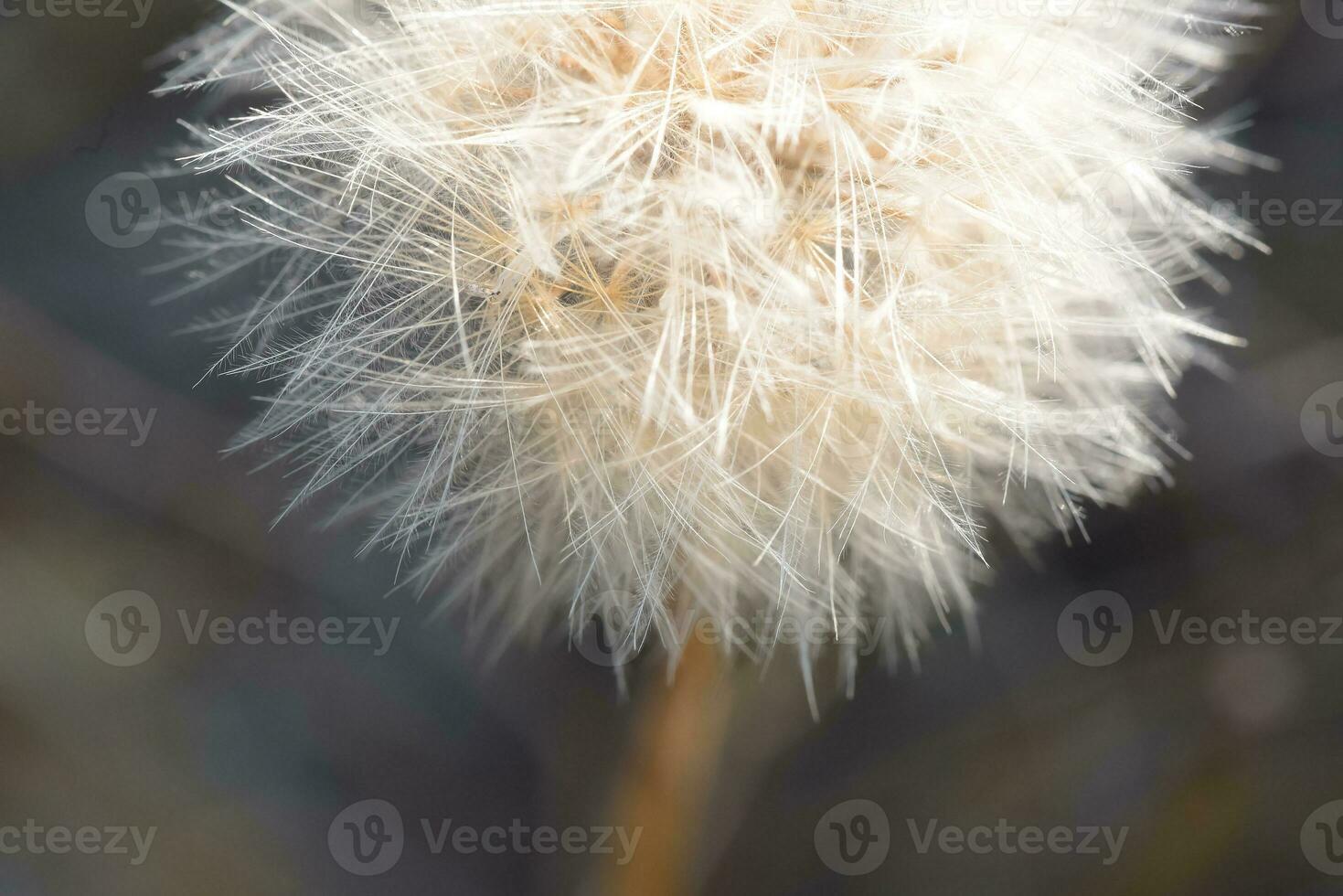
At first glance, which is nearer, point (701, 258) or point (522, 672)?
point (701, 258)

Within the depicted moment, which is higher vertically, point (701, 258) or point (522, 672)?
point (701, 258)

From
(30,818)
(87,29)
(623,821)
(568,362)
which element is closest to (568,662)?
(623,821)

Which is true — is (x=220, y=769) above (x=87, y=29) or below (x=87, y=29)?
below

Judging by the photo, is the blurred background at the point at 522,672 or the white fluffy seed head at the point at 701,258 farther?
the blurred background at the point at 522,672

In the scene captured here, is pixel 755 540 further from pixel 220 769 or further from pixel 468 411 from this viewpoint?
pixel 220 769
